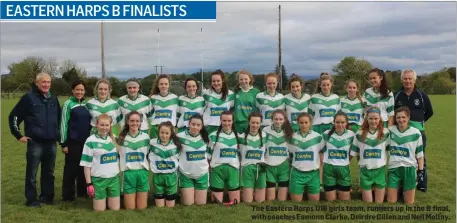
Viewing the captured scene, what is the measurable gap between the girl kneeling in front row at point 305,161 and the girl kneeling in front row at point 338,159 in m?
0.11

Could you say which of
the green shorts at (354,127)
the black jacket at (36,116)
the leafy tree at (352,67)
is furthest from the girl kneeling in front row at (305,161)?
the leafy tree at (352,67)

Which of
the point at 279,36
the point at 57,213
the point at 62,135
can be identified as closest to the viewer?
the point at 57,213

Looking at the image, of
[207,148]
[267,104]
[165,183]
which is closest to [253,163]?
[207,148]

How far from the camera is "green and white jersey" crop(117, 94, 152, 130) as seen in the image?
594 cm

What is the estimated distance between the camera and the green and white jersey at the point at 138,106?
19.5 feet

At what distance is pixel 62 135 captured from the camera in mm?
5715

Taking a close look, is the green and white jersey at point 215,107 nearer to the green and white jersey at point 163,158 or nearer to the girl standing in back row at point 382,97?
the green and white jersey at point 163,158

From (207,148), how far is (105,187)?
137 cm

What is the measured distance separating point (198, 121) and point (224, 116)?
357mm

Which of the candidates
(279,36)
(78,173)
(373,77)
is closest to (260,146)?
(373,77)

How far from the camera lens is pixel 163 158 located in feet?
18.0

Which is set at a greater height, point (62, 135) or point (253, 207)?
point (62, 135)

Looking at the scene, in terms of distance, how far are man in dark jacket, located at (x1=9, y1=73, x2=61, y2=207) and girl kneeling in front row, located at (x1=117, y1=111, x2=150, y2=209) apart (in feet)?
3.05

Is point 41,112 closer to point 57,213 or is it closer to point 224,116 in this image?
point 57,213
